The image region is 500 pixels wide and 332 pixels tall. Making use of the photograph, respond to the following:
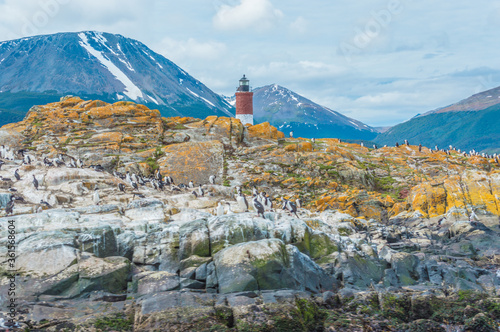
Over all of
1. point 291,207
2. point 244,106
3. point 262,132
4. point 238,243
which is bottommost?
point 238,243

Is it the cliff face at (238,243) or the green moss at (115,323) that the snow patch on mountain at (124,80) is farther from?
the green moss at (115,323)

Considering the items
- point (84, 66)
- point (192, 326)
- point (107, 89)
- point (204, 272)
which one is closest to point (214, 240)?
point (204, 272)

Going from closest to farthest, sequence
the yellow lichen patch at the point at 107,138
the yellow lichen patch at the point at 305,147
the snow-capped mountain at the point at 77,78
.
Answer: the yellow lichen patch at the point at 107,138
the yellow lichen patch at the point at 305,147
the snow-capped mountain at the point at 77,78

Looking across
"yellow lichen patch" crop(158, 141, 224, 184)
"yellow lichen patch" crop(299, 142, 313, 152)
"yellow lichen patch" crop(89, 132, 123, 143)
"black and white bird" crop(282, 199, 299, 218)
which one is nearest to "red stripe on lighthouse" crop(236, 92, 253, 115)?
"yellow lichen patch" crop(299, 142, 313, 152)

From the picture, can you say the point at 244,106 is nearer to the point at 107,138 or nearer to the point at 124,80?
the point at 107,138

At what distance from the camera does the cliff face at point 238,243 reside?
43.8ft

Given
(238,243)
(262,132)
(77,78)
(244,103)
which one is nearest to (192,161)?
(262,132)

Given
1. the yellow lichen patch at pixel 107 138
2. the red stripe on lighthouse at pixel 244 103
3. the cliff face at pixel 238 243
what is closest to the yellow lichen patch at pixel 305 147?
the cliff face at pixel 238 243

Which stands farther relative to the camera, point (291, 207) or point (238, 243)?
point (291, 207)

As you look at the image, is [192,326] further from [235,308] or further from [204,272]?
[204,272]

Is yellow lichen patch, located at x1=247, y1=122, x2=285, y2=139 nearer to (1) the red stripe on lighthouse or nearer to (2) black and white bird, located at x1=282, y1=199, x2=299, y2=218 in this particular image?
(1) the red stripe on lighthouse

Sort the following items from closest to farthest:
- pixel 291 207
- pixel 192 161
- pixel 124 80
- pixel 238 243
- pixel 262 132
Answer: pixel 238 243
pixel 291 207
pixel 192 161
pixel 262 132
pixel 124 80

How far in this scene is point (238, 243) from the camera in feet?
59.5

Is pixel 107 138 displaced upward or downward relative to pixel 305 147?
Result: upward
